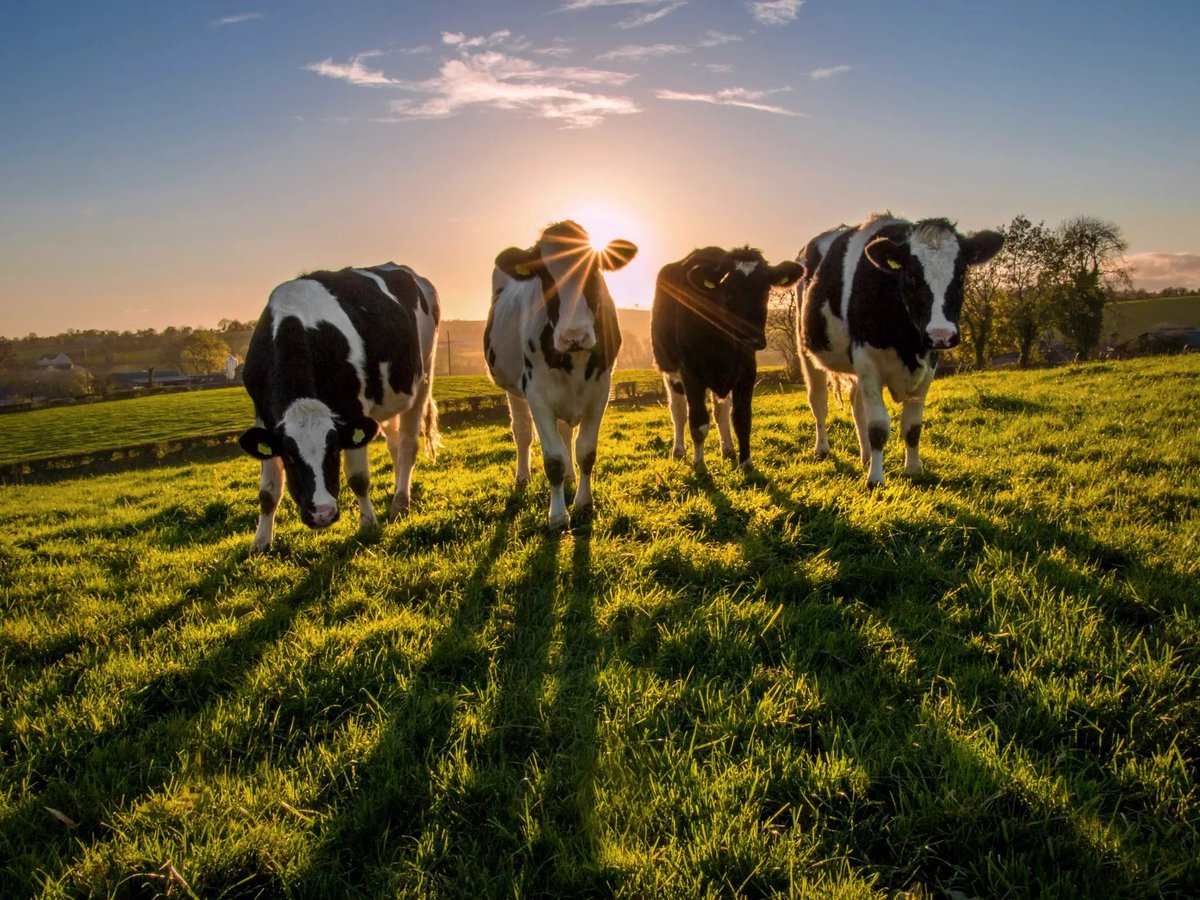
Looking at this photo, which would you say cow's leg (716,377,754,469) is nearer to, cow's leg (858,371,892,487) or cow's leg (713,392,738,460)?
cow's leg (713,392,738,460)

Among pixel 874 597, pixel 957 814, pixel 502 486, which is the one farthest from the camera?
pixel 502 486

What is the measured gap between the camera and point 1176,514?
17.6 ft

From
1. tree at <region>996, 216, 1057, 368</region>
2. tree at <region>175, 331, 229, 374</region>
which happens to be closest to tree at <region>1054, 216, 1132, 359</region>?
tree at <region>996, 216, 1057, 368</region>

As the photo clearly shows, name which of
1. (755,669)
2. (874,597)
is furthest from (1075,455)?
(755,669)

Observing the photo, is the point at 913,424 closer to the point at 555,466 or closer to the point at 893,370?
the point at 893,370

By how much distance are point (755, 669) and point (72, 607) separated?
5269 millimetres

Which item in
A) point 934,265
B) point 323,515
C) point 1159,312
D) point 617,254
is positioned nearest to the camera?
point 323,515

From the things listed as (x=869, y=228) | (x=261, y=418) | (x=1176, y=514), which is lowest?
(x=1176, y=514)

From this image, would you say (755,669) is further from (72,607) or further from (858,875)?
(72,607)

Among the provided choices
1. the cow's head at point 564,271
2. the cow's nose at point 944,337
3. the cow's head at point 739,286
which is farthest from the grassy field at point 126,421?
the cow's nose at point 944,337

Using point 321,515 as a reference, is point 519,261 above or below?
above

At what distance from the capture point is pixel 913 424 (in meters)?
7.25

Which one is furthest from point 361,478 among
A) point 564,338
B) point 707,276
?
point 707,276

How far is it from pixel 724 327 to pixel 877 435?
7.04 ft
